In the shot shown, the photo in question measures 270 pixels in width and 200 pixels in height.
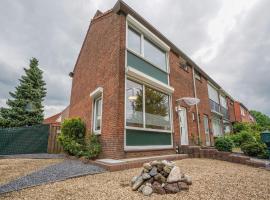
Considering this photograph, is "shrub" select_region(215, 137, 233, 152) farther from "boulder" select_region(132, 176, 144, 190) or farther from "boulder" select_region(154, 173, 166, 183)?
"boulder" select_region(132, 176, 144, 190)

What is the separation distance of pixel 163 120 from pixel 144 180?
16.9ft

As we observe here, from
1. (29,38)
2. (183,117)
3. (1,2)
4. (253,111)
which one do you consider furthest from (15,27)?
(253,111)

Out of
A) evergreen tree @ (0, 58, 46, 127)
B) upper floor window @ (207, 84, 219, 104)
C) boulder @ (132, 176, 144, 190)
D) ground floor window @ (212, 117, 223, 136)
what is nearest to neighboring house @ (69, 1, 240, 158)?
boulder @ (132, 176, 144, 190)

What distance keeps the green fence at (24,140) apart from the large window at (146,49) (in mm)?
7462

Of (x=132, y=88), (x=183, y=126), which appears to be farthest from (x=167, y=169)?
(x=183, y=126)

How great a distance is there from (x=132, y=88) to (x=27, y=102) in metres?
13.9

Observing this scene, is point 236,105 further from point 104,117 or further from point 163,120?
point 104,117

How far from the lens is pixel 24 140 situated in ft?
32.0

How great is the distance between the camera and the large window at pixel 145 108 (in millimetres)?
6934

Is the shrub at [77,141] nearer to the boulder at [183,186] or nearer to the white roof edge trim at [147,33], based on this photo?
the boulder at [183,186]

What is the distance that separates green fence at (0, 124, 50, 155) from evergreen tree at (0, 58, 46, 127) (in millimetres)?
6358

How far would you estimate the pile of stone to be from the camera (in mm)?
3199

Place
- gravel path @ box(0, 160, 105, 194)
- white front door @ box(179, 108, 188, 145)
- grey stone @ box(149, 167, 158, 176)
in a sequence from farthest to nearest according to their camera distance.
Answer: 1. white front door @ box(179, 108, 188, 145)
2. grey stone @ box(149, 167, 158, 176)
3. gravel path @ box(0, 160, 105, 194)

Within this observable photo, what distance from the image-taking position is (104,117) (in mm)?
7035
